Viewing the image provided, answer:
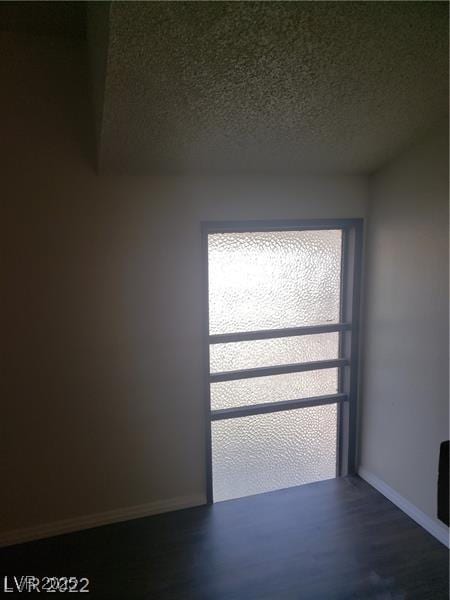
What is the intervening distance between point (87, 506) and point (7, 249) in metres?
A: 1.54

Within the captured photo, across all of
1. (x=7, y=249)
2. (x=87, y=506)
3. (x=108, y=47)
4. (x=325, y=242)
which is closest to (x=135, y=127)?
(x=108, y=47)

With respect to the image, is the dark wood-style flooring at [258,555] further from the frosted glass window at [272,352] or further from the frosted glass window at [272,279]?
the frosted glass window at [272,279]

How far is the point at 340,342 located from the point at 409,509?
43.1 inches

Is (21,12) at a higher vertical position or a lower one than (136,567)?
higher

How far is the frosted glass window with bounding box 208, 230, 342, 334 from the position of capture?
2557 millimetres

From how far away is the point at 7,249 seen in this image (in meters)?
2.12

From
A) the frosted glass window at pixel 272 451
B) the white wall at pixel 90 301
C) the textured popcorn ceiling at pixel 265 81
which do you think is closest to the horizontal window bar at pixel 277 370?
the white wall at pixel 90 301

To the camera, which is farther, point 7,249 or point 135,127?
point 7,249

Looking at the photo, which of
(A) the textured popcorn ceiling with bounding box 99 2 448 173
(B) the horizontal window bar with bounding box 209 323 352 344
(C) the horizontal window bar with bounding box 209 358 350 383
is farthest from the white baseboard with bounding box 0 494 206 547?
(A) the textured popcorn ceiling with bounding box 99 2 448 173

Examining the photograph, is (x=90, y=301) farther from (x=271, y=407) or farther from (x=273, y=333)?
(x=271, y=407)

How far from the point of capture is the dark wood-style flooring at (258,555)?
6.63ft

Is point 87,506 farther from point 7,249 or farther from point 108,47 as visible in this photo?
point 108,47

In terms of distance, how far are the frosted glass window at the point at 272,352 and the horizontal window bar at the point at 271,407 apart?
0.87ft

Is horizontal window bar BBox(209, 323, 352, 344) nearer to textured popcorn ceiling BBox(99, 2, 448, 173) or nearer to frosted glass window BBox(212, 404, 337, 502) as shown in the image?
frosted glass window BBox(212, 404, 337, 502)
